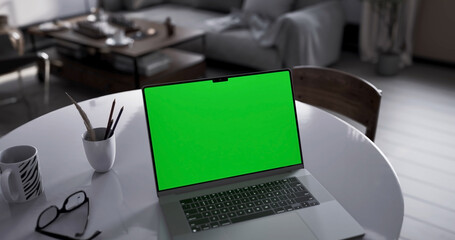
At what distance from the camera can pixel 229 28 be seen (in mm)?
3709

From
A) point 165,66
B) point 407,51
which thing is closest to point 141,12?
point 165,66

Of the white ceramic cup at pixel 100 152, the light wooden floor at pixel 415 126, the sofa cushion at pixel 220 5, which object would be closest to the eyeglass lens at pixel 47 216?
the white ceramic cup at pixel 100 152

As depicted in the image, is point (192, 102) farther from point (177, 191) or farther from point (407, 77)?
Result: point (407, 77)

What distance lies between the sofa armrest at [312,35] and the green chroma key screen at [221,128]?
7.15ft

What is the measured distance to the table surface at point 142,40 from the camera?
9.79ft

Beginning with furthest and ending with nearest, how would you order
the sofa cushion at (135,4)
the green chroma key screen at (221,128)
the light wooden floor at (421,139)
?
the sofa cushion at (135,4)
the light wooden floor at (421,139)
the green chroma key screen at (221,128)

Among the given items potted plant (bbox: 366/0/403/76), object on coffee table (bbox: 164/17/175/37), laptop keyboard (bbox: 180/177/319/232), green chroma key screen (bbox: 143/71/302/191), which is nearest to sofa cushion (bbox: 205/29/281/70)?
object on coffee table (bbox: 164/17/175/37)

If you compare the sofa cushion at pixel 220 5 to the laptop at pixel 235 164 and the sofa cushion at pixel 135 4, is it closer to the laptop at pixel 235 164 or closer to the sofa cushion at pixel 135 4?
the sofa cushion at pixel 135 4

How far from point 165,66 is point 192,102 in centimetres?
220

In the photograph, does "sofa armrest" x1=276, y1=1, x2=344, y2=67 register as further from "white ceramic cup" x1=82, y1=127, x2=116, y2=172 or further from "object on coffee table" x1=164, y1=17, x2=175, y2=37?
"white ceramic cup" x1=82, y1=127, x2=116, y2=172

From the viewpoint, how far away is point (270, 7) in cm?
372

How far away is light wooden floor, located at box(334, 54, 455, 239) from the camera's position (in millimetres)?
2068

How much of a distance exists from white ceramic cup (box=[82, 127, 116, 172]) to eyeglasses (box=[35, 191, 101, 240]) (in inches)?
3.5

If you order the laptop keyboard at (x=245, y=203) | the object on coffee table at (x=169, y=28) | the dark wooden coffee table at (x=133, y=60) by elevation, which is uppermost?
the laptop keyboard at (x=245, y=203)
